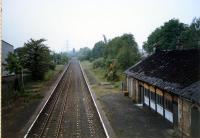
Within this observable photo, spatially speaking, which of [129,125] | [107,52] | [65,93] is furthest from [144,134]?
[107,52]

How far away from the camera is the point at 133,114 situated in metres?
21.5

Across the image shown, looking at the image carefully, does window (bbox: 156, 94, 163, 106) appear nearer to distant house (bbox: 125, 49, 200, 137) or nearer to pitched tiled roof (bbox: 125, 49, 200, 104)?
distant house (bbox: 125, 49, 200, 137)

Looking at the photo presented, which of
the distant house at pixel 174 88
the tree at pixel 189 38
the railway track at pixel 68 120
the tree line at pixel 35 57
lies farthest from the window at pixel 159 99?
the tree at pixel 189 38

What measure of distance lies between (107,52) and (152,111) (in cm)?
5652

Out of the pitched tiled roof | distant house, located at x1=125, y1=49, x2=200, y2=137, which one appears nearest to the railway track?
distant house, located at x1=125, y1=49, x2=200, y2=137

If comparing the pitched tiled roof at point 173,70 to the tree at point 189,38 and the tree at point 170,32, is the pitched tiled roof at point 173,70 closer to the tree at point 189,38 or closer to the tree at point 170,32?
the tree at point 189,38

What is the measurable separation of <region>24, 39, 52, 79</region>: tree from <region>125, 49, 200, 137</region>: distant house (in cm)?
2294

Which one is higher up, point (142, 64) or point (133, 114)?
point (142, 64)

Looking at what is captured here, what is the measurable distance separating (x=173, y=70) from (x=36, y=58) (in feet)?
101

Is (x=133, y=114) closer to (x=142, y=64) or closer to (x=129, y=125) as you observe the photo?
(x=129, y=125)

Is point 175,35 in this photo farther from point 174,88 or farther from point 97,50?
point 97,50

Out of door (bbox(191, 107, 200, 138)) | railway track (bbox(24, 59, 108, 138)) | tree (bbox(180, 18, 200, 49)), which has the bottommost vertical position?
railway track (bbox(24, 59, 108, 138))

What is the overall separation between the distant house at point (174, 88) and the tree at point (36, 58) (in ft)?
75.3

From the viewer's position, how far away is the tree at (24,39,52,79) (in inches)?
1799
